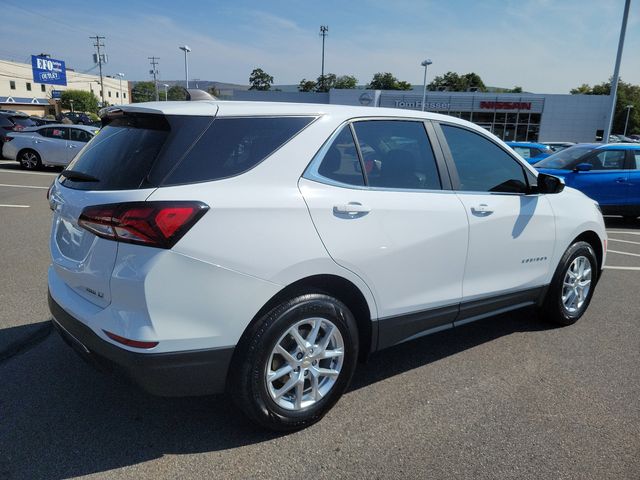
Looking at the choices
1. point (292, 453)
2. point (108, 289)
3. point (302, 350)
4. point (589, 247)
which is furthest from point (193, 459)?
point (589, 247)

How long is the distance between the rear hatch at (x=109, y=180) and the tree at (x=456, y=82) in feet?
325

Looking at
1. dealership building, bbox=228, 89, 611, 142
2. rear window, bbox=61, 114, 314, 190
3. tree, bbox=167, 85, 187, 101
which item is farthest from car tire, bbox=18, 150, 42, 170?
dealership building, bbox=228, 89, 611, 142

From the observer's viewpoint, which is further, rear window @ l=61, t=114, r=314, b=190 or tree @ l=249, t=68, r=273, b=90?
tree @ l=249, t=68, r=273, b=90

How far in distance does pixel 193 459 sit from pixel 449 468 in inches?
51.4

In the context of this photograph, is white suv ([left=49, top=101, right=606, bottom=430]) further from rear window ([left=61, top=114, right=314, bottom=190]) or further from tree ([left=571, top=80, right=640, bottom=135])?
tree ([left=571, top=80, right=640, bottom=135])

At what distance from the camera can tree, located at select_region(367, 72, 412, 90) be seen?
94.4 metres

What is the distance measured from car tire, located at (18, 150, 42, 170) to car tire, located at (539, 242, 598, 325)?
51.7 feet

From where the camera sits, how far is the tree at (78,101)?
89.1 meters

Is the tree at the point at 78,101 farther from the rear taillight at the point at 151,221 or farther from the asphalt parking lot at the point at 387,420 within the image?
the rear taillight at the point at 151,221

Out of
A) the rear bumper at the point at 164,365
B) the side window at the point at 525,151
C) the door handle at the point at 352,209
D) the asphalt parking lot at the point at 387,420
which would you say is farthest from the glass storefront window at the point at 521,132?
the rear bumper at the point at 164,365

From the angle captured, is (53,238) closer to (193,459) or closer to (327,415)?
(193,459)

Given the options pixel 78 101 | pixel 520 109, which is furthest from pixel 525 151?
pixel 78 101

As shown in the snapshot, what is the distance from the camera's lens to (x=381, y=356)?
3.80m

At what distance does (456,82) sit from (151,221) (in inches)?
4049
